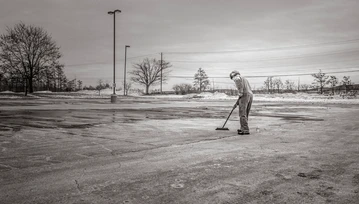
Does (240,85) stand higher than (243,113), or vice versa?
(240,85)

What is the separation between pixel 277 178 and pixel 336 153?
220 centimetres

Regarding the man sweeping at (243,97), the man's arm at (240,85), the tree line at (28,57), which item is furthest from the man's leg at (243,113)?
the tree line at (28,57)

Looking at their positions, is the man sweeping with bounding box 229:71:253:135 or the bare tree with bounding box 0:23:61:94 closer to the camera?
the man sweeping with bounding box 229:71:253:135

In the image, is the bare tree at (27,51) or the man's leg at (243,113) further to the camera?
the bare tree at (27,51)

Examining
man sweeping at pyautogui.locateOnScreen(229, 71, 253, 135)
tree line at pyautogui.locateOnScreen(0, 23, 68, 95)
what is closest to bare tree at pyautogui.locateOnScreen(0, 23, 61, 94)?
tree line at pyautogui.locateOnScreen(0, 23, 68, 95)

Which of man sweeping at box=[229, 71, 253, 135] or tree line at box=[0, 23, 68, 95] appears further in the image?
tree line at box=[0, 23, 68, 95]

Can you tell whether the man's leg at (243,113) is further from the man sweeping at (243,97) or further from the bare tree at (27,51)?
the bare tree at (27,51)

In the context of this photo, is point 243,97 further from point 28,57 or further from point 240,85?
point 28,57

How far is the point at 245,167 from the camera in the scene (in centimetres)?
412

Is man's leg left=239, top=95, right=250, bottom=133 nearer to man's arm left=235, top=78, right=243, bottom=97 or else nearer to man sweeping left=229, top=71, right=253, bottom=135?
man sweeping left=229, top=71, right=253, bottom=135

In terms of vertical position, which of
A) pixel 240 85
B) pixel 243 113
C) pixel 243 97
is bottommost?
pixel 243 113

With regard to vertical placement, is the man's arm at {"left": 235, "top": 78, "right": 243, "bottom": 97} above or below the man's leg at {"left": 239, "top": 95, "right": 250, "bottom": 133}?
above

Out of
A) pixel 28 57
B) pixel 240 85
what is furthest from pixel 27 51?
pixel 240 85

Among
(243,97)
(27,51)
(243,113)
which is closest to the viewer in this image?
(243,113)
